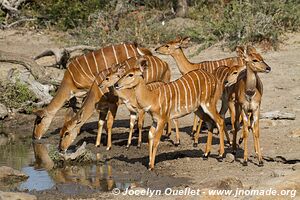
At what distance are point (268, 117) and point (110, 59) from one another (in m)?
2.39

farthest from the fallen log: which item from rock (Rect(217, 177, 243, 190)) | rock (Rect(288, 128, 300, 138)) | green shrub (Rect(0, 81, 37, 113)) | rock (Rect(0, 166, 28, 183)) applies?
green shrub (Rect(0, 81, 37, 113))

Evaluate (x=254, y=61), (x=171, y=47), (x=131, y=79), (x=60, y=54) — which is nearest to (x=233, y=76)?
(x=254, y=61)

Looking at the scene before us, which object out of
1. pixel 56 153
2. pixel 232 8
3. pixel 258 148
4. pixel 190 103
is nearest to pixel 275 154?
pixel 258 148

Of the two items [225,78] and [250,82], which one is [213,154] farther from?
[250,82]

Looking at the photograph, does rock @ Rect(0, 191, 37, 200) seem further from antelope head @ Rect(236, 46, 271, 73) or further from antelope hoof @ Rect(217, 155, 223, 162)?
antelope head @ Rect(236, 46, 271, 73)

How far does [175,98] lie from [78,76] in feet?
7.84

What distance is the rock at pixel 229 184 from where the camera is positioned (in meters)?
7.70

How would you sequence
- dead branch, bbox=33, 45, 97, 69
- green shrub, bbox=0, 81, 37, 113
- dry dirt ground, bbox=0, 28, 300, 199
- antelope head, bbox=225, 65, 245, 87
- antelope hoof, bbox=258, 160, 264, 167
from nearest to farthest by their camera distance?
dry dirt ground, bbox=0, 28, 300, 199
antelope hoof, bbox=258, 160, 264, 167
antelope head, bbox=225, 65, 245, 87
green shrub, bbox=0, 81, 37, 113
dead branch, bbox=33, 45, 97, 69

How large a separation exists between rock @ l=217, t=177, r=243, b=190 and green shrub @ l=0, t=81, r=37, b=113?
5785 millimetres

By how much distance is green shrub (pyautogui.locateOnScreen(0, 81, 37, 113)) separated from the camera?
12984 millimetres

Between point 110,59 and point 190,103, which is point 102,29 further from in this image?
point 190,103

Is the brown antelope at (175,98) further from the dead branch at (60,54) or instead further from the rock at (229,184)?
the dead branch at (60,54)

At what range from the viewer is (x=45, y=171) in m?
9.59

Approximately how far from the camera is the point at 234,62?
11.4 metres
